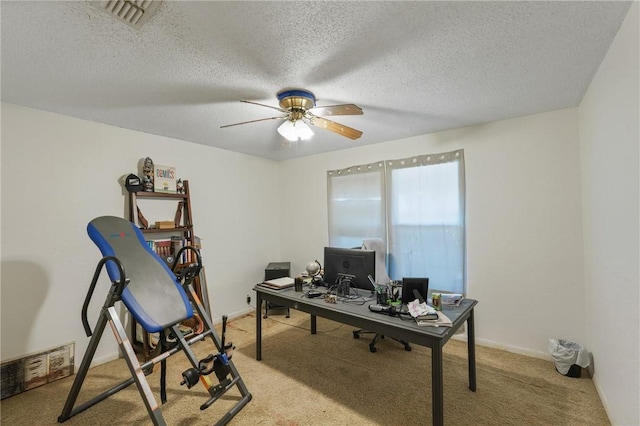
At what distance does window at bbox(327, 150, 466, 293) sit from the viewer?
312 cm

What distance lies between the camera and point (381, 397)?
2.12 meters

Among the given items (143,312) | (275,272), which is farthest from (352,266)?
(275,272)

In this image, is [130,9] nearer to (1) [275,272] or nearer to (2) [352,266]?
(2) [352,266]

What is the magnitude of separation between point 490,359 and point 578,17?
283 cm

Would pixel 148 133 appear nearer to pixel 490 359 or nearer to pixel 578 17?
pixel 578 17

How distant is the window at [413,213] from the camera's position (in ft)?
10.2

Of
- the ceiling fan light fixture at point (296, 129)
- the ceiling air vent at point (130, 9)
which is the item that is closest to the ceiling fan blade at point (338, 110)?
the ceiling fan light fixture at point (296, 129)

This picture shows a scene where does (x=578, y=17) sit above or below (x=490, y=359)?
above

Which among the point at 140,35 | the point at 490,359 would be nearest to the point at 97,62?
the point at 140,35

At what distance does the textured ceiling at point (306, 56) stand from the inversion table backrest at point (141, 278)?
1107mm

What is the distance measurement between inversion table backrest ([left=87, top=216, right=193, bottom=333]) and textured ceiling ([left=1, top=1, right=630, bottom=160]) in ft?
3.63

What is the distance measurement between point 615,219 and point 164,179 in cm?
405

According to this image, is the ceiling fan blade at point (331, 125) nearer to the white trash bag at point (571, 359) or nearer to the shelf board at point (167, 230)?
the shelf board at point (167, 230)

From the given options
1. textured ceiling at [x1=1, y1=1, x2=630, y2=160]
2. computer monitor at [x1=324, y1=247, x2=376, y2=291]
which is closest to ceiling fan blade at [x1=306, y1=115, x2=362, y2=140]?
textured ceiling at [x1=1, y1=1, x2=630, y2=160]
